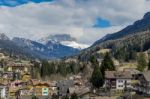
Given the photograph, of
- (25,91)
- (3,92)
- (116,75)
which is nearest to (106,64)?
(116,75)

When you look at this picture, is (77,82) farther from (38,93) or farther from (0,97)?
(0,97)

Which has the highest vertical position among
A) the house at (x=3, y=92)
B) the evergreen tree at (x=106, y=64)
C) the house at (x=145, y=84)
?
the evergreen tree at (x=106, y=64)

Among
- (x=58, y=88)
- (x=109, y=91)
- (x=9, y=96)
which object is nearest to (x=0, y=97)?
(x=9, y=96)

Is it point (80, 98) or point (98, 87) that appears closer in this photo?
point (80, 98)

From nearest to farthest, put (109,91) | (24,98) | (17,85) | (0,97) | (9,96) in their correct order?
1. (109,91)
2. (24,98)
3. (0,97)
4. (9,96)
5. (17,85)

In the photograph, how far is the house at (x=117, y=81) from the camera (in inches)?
4930

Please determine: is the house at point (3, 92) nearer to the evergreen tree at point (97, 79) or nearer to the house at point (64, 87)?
the house at point (64, 87)

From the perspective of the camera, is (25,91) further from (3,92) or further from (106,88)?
(106,88)

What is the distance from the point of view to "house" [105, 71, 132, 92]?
125 meters

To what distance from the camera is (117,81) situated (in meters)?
127

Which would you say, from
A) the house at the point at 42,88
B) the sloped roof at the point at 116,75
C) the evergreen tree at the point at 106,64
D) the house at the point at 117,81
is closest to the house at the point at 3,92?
the house at the point at 42,88

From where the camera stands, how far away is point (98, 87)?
404 ft

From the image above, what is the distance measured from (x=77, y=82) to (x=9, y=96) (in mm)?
27664

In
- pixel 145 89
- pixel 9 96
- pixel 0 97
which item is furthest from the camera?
pixel 9 96
